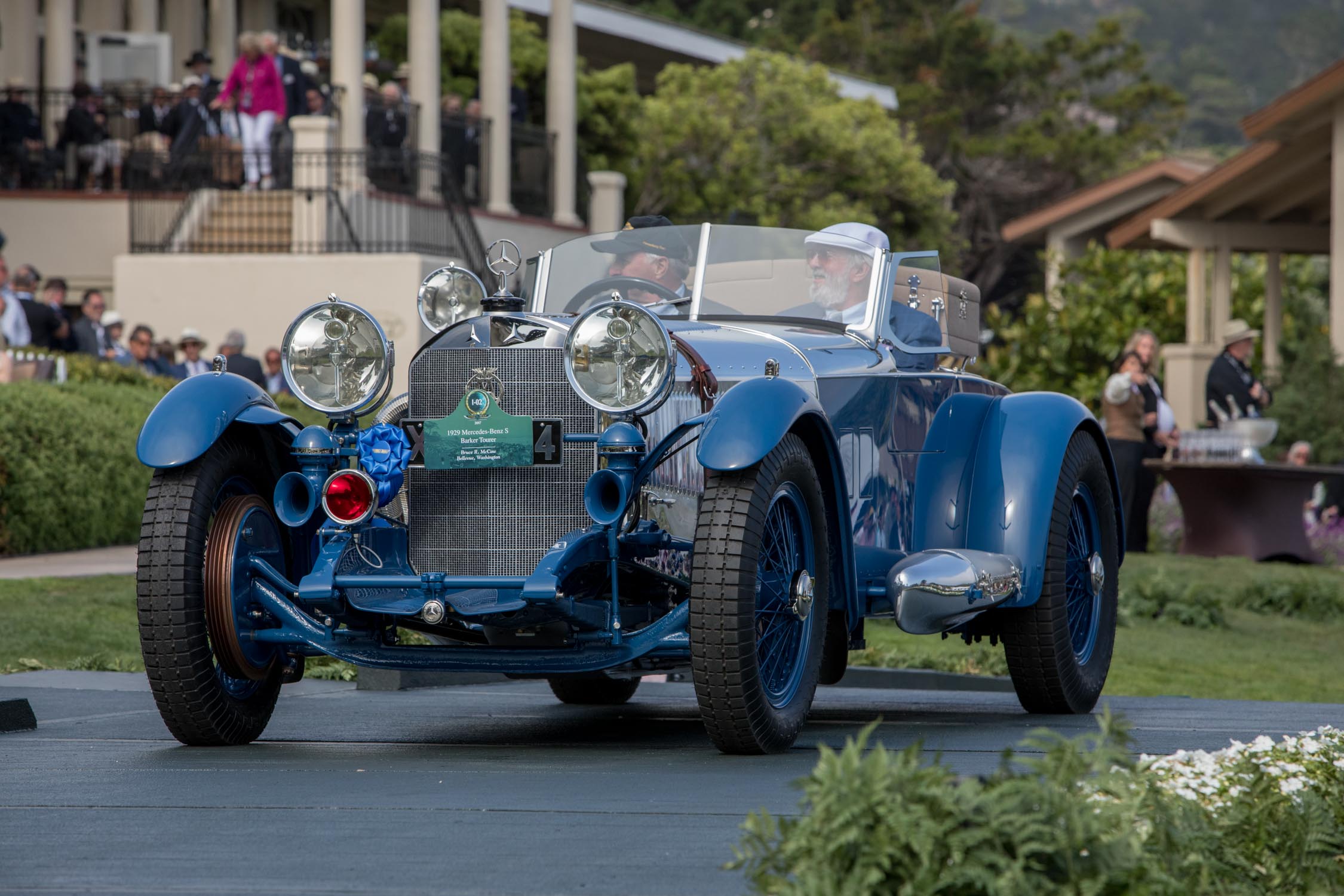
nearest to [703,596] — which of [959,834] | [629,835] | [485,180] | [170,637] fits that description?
[629,835]

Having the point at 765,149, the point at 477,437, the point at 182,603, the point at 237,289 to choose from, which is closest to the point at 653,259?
the point at 477,437

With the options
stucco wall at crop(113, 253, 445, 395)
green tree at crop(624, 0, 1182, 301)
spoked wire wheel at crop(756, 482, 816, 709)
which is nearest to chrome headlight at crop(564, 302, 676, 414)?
spoked wire wheel at crop(756, 482, 816, 709)

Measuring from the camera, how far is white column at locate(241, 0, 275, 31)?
97.9ft

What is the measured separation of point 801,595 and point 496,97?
22.2m

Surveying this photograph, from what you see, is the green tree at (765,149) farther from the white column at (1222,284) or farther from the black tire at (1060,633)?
the black tire at (1060,633)

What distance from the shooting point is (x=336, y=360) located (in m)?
6.07

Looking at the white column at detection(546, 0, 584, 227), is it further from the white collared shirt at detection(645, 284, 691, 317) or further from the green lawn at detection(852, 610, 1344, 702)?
the white collared shirt at detection(645, 284, 691, 317)

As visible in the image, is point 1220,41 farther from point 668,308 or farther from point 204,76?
point 668,308

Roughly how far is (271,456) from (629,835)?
106 inches

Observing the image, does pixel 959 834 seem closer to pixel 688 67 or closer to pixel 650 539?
pixel 650 539

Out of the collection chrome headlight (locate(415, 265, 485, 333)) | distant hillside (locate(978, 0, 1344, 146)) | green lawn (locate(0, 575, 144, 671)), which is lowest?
green lawn (locate(0, 575, 144, 671))

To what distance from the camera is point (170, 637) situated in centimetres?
569

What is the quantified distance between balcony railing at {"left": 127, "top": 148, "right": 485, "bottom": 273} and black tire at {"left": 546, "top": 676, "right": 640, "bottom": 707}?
15.0 meters

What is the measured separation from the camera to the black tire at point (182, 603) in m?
5.69
